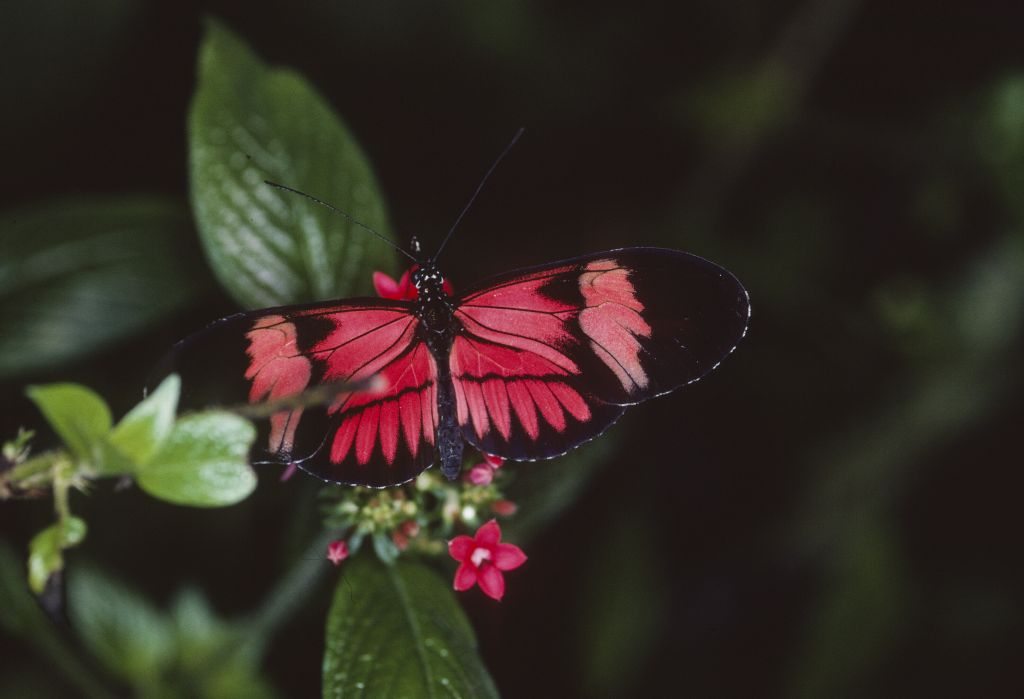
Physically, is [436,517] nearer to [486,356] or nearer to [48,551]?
[486,356]

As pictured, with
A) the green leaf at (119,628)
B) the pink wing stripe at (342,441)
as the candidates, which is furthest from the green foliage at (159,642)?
the pink wing stripe at (342,441)

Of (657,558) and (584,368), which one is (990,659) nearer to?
(657,558)

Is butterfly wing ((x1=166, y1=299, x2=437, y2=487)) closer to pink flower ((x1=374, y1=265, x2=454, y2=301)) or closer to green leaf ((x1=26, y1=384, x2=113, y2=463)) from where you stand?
pink flower ((x1=374, y1=265, x2=454, y2=301))

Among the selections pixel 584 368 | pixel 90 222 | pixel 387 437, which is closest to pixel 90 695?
pixel 387 437

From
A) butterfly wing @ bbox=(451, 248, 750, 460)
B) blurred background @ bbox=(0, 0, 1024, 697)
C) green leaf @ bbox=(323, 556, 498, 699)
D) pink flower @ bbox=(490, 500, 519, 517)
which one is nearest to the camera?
green leaf @ bbox=(323, 556, 498, 699)

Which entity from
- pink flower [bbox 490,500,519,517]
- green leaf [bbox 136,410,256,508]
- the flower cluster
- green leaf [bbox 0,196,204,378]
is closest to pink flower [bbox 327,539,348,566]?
the flower cluster
